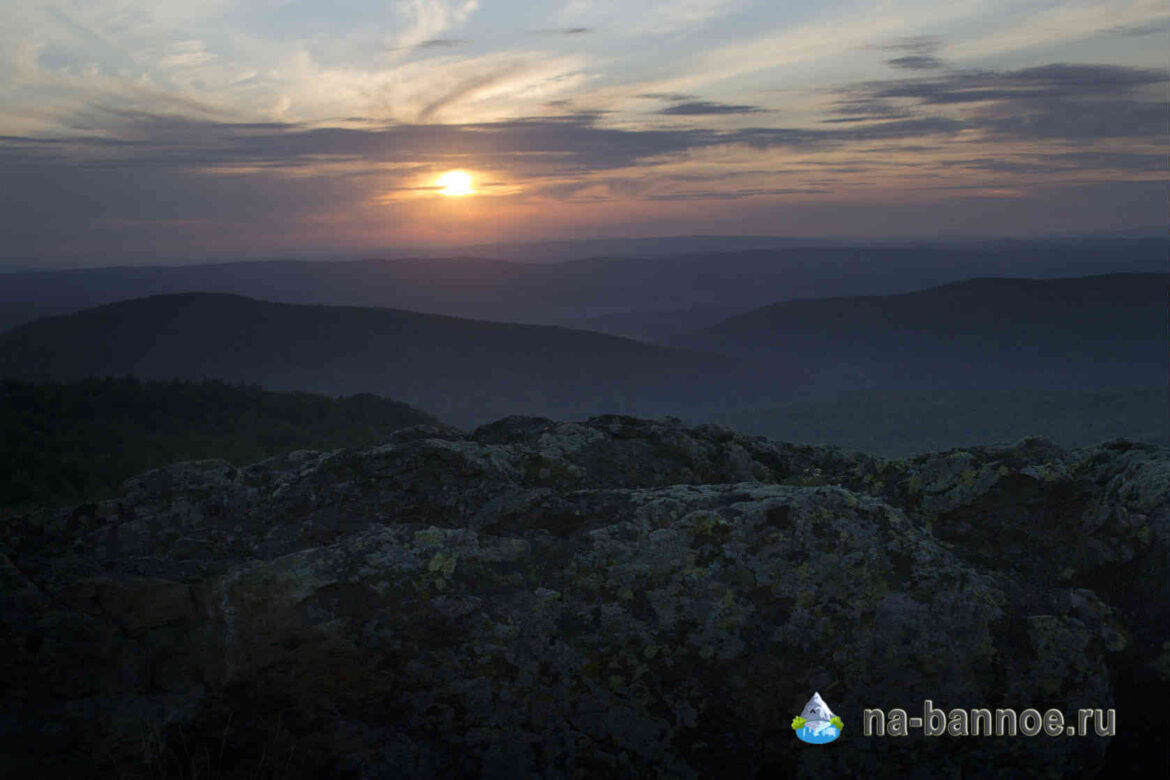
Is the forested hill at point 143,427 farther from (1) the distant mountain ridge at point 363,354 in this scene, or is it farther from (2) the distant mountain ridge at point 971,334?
(2) the distant mountain ridge at point 971,334

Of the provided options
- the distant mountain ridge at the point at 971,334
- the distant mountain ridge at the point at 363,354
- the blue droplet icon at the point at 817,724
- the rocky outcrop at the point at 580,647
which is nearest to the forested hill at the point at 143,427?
the rocky outcrop at the point at 580,647

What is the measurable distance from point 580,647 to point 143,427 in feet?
78.3

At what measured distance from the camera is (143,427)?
24375 millimetres

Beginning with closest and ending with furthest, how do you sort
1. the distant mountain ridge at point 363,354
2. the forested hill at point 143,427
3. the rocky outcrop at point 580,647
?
1. the rocky outcrop at point 580,647
2. the forested hill at point 143,427
3. the distant mountain ridge at point 363,354

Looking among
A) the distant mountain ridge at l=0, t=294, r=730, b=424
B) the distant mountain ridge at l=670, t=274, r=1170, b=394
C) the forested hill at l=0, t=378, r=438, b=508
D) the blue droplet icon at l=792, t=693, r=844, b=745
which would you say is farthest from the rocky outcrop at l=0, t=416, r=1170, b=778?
the distant mountain ridge at l=670, t=274, r=1170, b=394

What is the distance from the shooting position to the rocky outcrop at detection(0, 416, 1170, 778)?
4.05 metres

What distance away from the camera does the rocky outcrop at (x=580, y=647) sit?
13.3ft

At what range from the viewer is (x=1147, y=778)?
4.20 m

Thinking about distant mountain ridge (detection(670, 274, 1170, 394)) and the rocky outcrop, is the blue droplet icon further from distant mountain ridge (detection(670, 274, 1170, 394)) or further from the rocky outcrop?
distant mountain ridge (detection(670, 274, 1170, 394))

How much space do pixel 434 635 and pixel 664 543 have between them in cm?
132

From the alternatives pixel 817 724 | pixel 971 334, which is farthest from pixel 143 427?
pixel 971 334

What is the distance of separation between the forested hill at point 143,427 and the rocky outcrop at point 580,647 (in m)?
14.4

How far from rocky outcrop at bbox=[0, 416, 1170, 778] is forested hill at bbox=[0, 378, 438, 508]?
14.4 meters

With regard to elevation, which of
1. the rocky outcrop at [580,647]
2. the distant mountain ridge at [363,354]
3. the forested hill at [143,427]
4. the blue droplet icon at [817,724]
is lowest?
the distant mountain ridge at [363,354]
